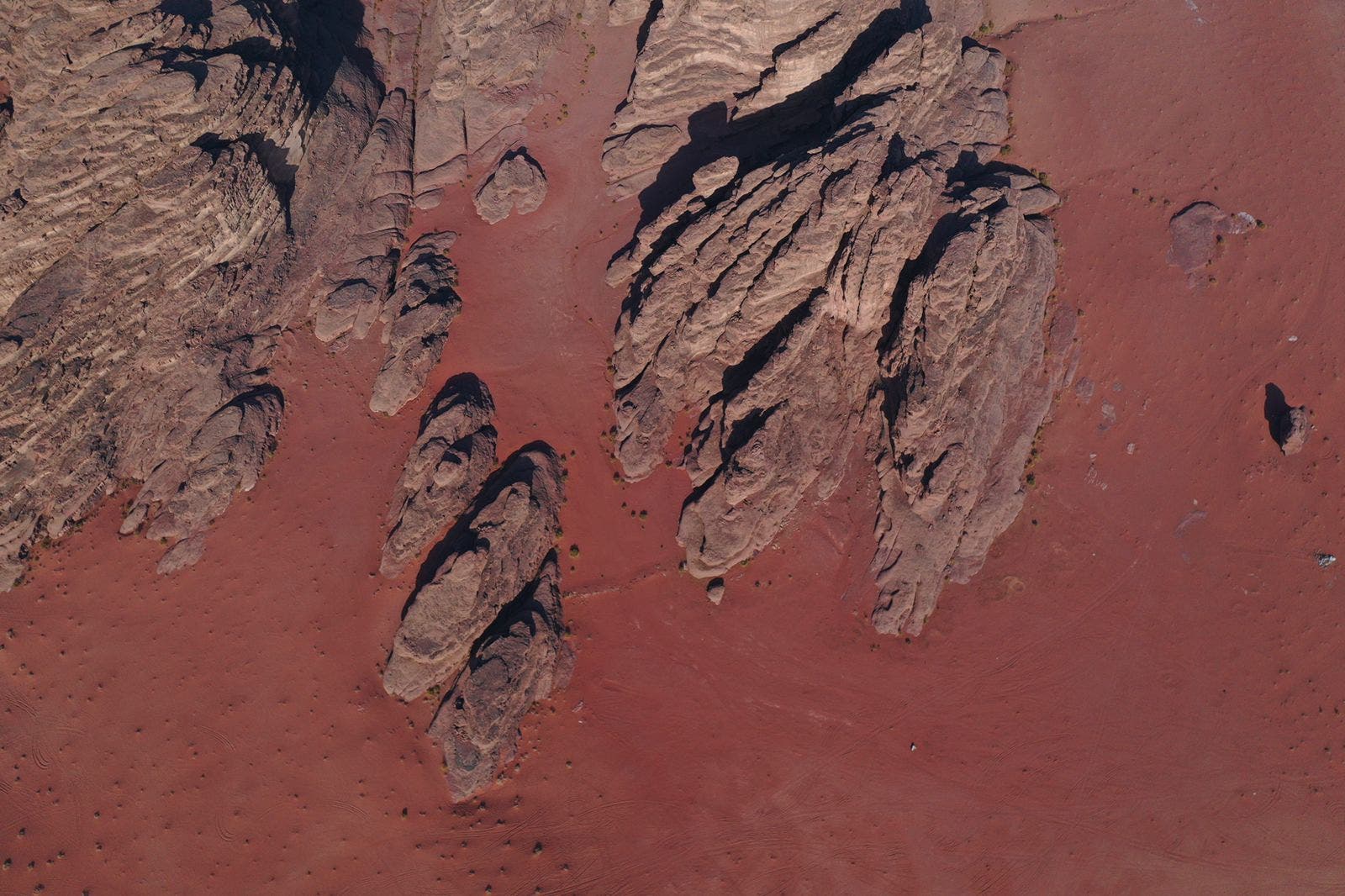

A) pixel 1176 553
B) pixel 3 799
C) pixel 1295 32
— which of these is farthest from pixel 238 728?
pixel 1295 32

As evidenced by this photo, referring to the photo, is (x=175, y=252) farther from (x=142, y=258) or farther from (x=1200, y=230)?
(x=1200, y=230)

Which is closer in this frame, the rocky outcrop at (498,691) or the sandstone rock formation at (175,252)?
the rocky outcrop at (498,691)

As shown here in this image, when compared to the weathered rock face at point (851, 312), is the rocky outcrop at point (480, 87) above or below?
above

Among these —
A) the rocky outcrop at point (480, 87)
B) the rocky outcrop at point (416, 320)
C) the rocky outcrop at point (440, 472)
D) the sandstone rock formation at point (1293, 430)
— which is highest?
the rocky outcrop at point (480, 87)

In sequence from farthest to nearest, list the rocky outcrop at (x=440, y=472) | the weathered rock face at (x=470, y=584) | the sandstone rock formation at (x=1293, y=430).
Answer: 1. the sandstone rock formation at (x=1293, y=430)
2. the rocky outcrop at (x=440, y=472)
3. the weathered rock face at (x=470, y=584)

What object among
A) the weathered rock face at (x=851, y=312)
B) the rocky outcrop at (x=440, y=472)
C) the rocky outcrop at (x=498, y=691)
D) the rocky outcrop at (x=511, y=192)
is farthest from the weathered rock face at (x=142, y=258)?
the weathered rock face at (x=851, y=312)

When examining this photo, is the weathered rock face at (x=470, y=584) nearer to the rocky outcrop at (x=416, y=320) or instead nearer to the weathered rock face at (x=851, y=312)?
the weathered rock face at (x=851, y=312)

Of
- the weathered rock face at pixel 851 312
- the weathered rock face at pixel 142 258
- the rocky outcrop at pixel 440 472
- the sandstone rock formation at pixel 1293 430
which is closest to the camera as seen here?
the weathered rock face at pixel 851 312

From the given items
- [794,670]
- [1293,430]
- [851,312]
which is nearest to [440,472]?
[794,670]

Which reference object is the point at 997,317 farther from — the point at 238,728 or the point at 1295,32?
the point at 238,728
